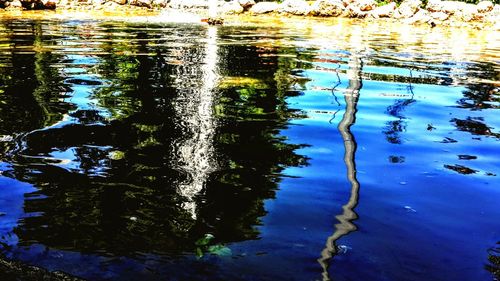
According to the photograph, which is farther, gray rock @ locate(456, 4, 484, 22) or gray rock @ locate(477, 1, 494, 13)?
gray rock @ locate(477, 1, 494, 13)

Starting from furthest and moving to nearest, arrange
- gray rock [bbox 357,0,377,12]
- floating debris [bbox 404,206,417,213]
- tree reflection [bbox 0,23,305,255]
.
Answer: gray rock [bbox 357,0,377,12] → floating debris [bbox 404,206,417,213] → tree reflection [bbox 0,23,305,255]

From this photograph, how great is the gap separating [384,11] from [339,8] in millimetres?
3116

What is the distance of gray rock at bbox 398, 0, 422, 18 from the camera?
93.6 ft

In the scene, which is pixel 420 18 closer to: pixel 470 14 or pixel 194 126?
pixel 470 14

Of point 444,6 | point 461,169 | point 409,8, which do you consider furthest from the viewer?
point 409,8

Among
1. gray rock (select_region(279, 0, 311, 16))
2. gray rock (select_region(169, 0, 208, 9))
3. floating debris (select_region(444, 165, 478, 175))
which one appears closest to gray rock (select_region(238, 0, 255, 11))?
gray rock (select_region(279, 0, 311, 16))

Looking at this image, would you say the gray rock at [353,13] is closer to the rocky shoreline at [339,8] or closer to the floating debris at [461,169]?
the rocky shoreline at [339,8]

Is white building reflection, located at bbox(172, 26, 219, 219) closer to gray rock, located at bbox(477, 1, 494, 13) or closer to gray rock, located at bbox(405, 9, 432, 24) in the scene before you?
gray rock, located at bbox(405, 9, 432, 24)

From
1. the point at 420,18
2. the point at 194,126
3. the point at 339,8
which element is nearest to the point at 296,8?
the point at 339,8

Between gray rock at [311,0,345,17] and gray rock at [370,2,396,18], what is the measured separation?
2437 millimetres

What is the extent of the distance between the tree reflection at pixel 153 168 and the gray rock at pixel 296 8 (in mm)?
25793

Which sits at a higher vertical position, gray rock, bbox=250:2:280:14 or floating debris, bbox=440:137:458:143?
gray rock, bbox=250:2:280:14

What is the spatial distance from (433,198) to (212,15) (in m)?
17.3

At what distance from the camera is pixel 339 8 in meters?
29.8
